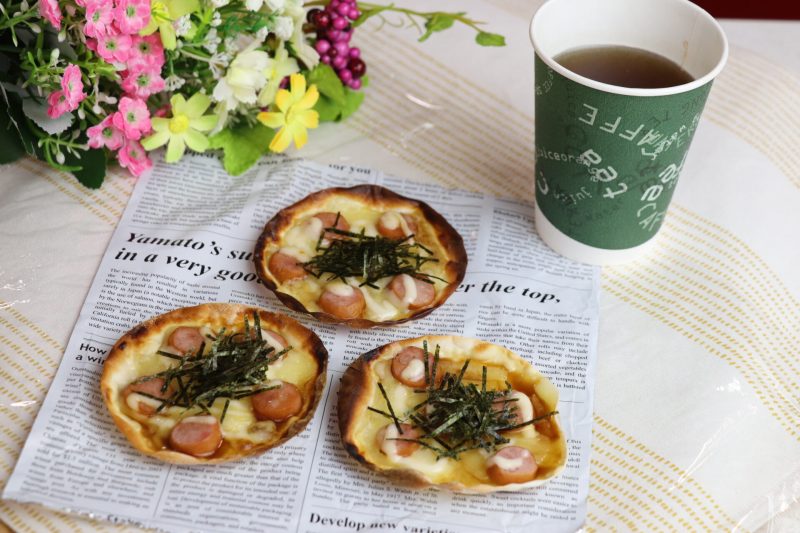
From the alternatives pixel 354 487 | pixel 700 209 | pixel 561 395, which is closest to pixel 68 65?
pixel 354 487

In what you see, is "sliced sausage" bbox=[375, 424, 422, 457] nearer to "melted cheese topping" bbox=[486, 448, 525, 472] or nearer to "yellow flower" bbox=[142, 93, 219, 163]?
"melted cheese topping" bbox=[486, 448, 525, 472]

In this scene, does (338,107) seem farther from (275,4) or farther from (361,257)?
(361,257)

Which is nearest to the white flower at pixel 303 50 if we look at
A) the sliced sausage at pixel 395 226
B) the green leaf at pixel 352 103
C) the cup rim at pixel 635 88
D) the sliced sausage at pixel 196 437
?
the green leaf at pixel 352 103

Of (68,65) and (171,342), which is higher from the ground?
(68,65)

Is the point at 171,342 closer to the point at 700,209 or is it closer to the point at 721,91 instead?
the point at 700,209

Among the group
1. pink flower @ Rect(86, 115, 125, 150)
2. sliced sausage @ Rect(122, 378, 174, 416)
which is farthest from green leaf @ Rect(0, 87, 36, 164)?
sliced sausage @ Rect(122, 378, 174, 416)

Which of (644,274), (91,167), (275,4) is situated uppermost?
(275,4)

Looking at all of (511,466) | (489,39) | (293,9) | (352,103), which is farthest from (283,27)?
(511,466)
